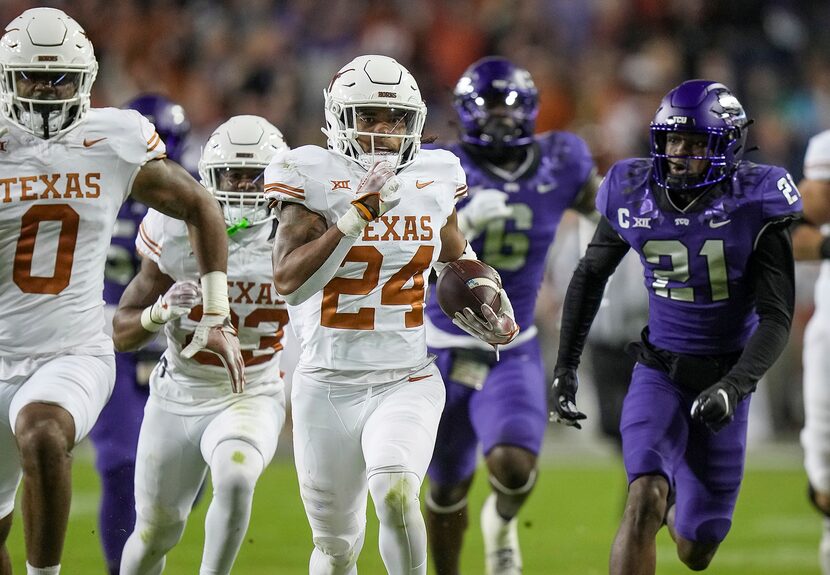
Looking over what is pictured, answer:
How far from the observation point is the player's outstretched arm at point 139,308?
15.0ft

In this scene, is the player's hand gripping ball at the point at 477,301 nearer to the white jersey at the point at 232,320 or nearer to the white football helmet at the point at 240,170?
the white jersey at the point at 232,320

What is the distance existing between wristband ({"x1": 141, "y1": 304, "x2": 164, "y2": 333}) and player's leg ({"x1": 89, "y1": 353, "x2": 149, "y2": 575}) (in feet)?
2.57

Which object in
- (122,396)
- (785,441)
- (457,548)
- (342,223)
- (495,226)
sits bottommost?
(785,441)

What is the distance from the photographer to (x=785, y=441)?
10.2 metres

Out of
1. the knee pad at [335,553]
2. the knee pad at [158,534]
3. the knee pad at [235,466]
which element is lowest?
the knee pad at [158,534]

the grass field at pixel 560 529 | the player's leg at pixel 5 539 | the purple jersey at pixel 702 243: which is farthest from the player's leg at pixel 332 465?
the grass field at pixel 560 529

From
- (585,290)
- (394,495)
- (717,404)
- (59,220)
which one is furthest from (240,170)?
(717,404)

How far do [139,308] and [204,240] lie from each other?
20.5 inches

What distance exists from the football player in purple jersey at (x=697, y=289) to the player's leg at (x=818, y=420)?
1378mm

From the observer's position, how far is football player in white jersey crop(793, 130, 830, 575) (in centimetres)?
555

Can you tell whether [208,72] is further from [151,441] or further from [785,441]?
[151,441]

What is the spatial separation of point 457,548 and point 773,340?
1.76 m

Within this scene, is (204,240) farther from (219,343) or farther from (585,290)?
(585,290)

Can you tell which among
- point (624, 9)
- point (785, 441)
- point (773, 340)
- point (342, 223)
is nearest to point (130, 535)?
point (342, 223)
